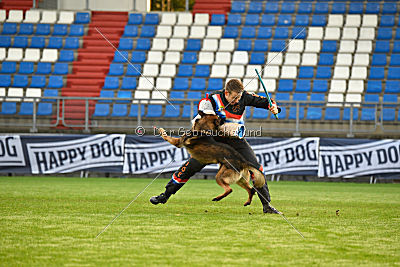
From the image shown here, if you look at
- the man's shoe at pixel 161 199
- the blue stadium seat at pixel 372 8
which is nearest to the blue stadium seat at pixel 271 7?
the blue stadium seat at pixel 372 8

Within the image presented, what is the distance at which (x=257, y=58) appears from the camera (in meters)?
24.3

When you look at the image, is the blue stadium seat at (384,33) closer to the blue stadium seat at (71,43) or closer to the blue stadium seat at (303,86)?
the blue stadium seat at (303,86)

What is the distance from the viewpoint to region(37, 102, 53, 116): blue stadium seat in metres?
19.1

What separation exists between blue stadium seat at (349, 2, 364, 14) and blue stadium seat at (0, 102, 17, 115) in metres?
14.1

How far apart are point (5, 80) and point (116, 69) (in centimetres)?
430

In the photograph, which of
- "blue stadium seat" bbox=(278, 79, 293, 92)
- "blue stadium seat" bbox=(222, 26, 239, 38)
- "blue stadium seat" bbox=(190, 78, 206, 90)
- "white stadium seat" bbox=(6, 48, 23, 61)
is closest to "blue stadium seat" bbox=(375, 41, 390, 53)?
"blue stadium seat" bbox=(278, 79, 293, 92)

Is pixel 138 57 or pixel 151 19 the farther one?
pixel 151 19

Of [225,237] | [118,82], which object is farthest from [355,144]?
[225,237]

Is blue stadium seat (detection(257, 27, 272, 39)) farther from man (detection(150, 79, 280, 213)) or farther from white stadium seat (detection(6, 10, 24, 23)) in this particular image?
man (detection(150, 79, 280, 213))

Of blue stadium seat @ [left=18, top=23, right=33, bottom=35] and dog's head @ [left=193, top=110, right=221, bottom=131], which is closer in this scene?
dog's head @ [left=193, top=110, right=221, bottom=131]

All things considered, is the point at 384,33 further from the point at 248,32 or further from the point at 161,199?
the point at 161,199

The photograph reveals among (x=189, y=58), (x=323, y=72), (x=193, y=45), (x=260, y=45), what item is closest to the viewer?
(x=323, y=72)

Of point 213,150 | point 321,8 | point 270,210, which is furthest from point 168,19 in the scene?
point 213,150

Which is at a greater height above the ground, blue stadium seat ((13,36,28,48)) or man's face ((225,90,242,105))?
blue stadium seat ((13,36,28,48))
